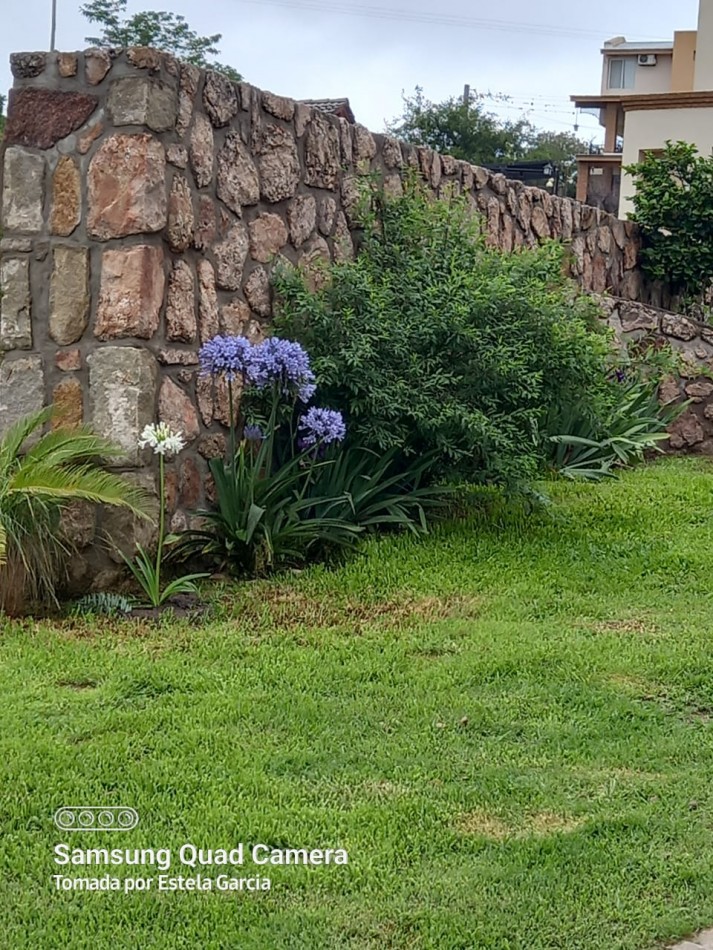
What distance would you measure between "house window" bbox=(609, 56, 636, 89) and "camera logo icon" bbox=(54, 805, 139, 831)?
50.7 metres

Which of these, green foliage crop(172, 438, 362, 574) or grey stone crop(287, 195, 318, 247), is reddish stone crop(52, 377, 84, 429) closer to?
green foliage crop(172, 438, 362, 574)

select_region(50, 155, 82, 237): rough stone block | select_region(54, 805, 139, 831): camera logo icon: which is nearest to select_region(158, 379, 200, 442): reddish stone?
select_region(50, 155, 82, 237): rough stone block

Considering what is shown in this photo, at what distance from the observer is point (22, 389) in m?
5.17

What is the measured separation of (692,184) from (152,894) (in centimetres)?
1099

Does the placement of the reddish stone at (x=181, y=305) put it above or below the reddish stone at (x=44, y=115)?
below

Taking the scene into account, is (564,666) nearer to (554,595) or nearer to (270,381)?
(554,595)

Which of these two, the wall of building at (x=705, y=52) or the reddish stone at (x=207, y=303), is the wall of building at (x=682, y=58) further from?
the reddish stone at (x=207, y=303)

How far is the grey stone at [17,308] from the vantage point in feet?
16.9

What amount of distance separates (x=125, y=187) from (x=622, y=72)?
160 feet

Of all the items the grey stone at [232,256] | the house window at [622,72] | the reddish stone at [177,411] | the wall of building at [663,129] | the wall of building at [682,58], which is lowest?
the reddish stone at [177,411]

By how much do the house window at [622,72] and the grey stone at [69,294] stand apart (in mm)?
48341

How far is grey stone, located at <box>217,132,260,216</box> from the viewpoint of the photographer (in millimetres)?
5594

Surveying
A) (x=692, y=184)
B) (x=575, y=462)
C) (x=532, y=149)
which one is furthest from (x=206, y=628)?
(x=532, y=149)

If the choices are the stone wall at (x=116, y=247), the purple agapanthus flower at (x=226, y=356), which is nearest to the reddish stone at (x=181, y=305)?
the stone wall at (x=116, y=247)
